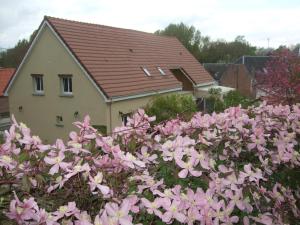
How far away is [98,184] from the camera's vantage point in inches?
48.4

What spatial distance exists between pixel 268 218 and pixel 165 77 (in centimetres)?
1986

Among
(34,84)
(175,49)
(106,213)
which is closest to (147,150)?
(106,213)

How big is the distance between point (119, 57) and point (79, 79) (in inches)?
139

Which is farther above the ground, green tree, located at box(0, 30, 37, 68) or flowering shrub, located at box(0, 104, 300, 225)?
green tree, located at box(0, 30, 37, 68)

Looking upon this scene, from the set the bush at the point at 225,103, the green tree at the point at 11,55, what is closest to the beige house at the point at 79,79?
the bush at the point at 225,103

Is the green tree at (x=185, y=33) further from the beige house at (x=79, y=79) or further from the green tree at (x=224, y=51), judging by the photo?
the beige house at (x=79, y=79)

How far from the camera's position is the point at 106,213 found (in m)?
1.15

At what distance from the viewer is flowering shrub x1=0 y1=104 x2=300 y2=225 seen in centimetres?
122

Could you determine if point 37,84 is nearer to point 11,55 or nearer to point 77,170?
point 77,170

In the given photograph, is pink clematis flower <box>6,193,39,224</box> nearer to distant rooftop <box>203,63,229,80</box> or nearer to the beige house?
the beige house

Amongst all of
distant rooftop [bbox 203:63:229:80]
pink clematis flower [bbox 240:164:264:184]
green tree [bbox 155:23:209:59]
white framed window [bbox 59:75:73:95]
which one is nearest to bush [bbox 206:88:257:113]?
pink clematis flower [bbox 240:164:264:184]

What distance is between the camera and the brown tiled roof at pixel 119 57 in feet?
57.4

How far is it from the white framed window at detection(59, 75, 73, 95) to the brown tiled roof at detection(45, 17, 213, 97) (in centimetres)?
147

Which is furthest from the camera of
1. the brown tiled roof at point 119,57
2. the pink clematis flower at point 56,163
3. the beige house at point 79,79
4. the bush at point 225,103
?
the brown tiled roof at point 119,57
